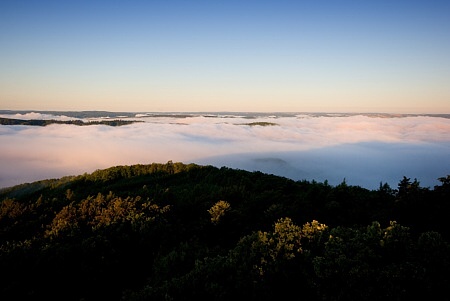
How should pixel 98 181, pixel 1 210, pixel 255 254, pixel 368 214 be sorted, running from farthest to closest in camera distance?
pixel 98 181
pixel 368 214
pixel 1 210
pixel 255 254

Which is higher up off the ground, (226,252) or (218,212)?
(218,212)

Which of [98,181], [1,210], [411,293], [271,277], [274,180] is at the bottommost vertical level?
[98,181]

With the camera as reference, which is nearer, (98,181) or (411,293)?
(411,293)

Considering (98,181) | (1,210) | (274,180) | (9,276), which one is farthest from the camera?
(98,181)

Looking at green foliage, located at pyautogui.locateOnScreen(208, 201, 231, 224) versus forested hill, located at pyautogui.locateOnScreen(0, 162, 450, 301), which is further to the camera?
green foliage, located at pyautogui.locateOnScreen(208, 201, 231, 224)

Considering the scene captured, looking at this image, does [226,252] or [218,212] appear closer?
[226,252]

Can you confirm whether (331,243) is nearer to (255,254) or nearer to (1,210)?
(255,254)

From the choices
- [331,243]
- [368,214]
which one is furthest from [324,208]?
[331,243]

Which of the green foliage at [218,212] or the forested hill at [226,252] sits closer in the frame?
the forested hill at [226,252]
